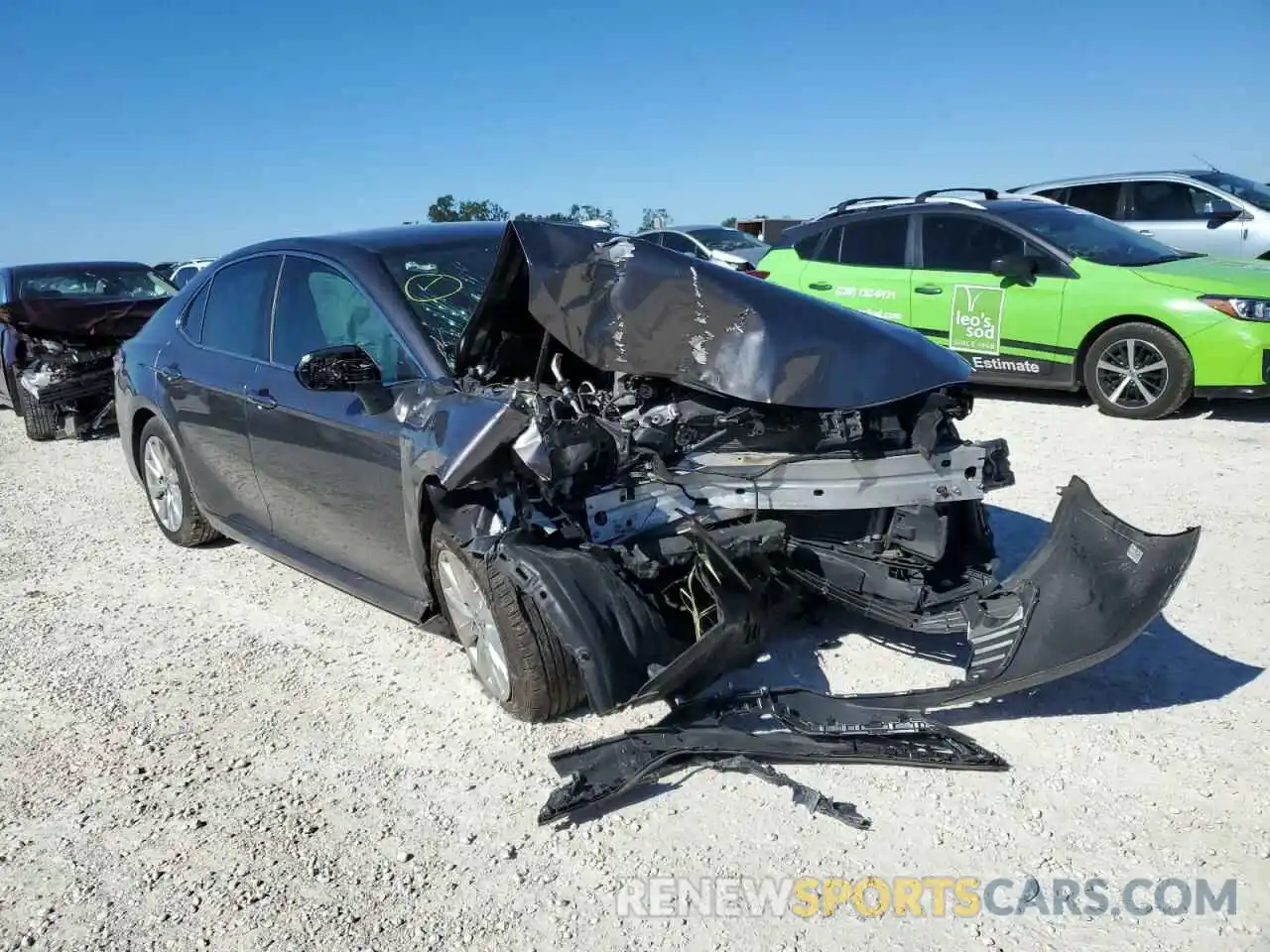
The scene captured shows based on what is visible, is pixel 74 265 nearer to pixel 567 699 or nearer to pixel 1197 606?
pixel 567 699

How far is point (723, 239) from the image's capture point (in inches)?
656

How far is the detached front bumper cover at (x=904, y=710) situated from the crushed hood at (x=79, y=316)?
8067 mm

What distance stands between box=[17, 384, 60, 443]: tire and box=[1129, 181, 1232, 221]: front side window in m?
11.6

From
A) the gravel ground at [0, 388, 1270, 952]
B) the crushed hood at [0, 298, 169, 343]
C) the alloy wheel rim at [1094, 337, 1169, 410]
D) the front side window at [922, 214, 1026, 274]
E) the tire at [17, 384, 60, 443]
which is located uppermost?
the front side window at [922, 214, 1026, 274]

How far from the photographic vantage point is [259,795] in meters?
3.23

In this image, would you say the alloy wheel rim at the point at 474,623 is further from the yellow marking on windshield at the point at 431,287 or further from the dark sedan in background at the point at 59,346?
the dark sedan in background at the point at 59,346

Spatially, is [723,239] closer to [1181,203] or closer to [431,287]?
[1181,203]

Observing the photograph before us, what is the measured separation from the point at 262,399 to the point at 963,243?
20.2ft

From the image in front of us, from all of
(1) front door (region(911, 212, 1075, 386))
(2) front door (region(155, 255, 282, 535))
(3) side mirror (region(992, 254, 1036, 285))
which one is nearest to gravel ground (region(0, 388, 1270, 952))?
(2) front door (region(155, 255, 282, 535))

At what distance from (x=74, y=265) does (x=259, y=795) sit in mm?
8957

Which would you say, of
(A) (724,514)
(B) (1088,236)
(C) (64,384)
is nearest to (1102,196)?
(B) (1088,236)

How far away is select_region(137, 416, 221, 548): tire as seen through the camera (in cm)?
540

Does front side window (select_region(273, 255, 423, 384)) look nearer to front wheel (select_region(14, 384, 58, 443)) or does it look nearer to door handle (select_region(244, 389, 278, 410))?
door handle (select_region(244, 389, 278, 410))

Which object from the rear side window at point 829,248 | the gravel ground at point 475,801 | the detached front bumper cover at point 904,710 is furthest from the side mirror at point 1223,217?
the detached front bumper cover at point 904,710
